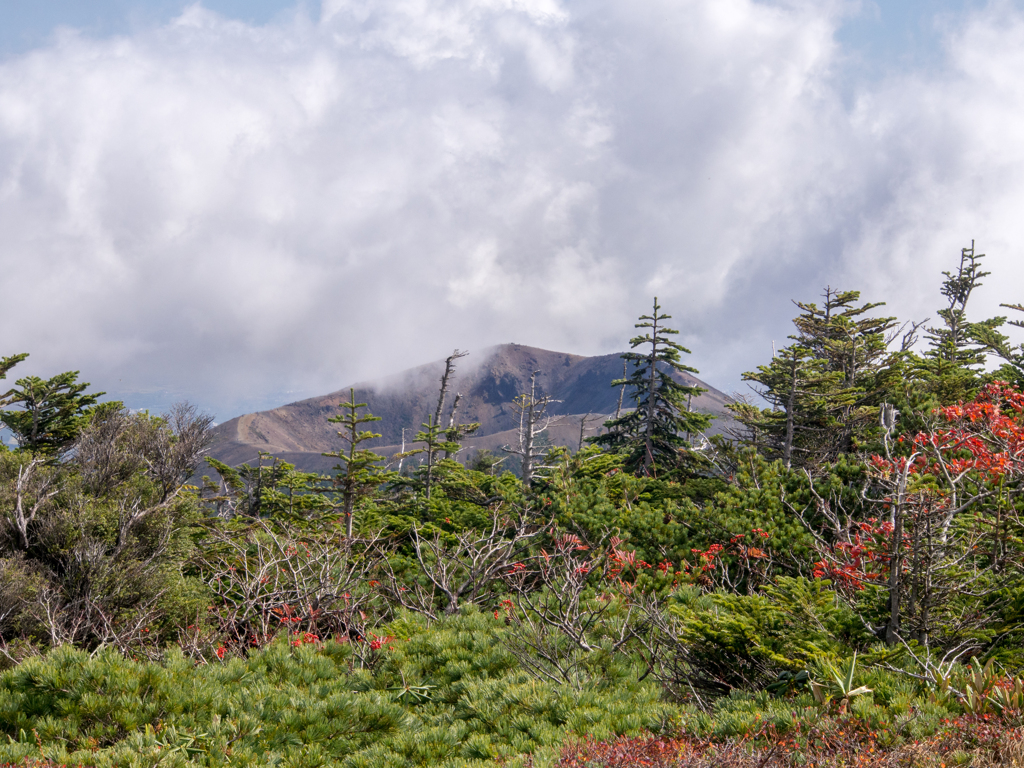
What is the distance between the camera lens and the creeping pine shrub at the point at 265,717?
4672 mm

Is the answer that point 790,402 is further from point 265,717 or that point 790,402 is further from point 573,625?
point 265,717

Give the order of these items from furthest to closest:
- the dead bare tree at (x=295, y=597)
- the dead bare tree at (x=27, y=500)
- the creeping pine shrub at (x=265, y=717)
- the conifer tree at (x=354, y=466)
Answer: the conifer tree at (x=354, y=466), the dead bare tree at (x=27, y=500), the dead bare tree at (x=295, y=597), the creeping pine shrub at (x=265, y=717)

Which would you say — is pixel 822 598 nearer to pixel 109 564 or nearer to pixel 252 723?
pixel 252 723

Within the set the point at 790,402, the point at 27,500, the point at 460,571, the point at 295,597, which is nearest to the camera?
the point at 295,597

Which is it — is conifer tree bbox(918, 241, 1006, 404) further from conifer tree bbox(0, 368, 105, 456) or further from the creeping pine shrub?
conifer tree bbox(0, 368, 105, 456)

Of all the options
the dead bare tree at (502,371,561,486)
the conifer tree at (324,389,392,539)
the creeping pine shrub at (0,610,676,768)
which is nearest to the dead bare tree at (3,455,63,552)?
the conifer tree at (324,389,392,539)

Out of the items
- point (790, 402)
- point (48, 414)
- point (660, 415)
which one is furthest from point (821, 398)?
point (48, 414)

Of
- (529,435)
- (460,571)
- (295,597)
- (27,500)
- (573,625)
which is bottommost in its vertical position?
(295,597)

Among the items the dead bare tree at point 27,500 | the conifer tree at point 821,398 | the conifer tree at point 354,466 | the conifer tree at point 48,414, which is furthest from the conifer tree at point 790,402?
the conifer tree at point 48,414

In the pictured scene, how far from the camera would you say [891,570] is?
5.00 meters

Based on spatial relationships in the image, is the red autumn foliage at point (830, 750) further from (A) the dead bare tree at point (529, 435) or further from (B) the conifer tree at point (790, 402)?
(A) the dead bare tree at point (529, 435)

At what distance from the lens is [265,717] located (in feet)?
16.9

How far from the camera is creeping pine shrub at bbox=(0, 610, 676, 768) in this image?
4672 mm

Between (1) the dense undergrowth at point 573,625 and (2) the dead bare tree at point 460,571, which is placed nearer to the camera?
(1) the dense undergrowth at point 573,625
